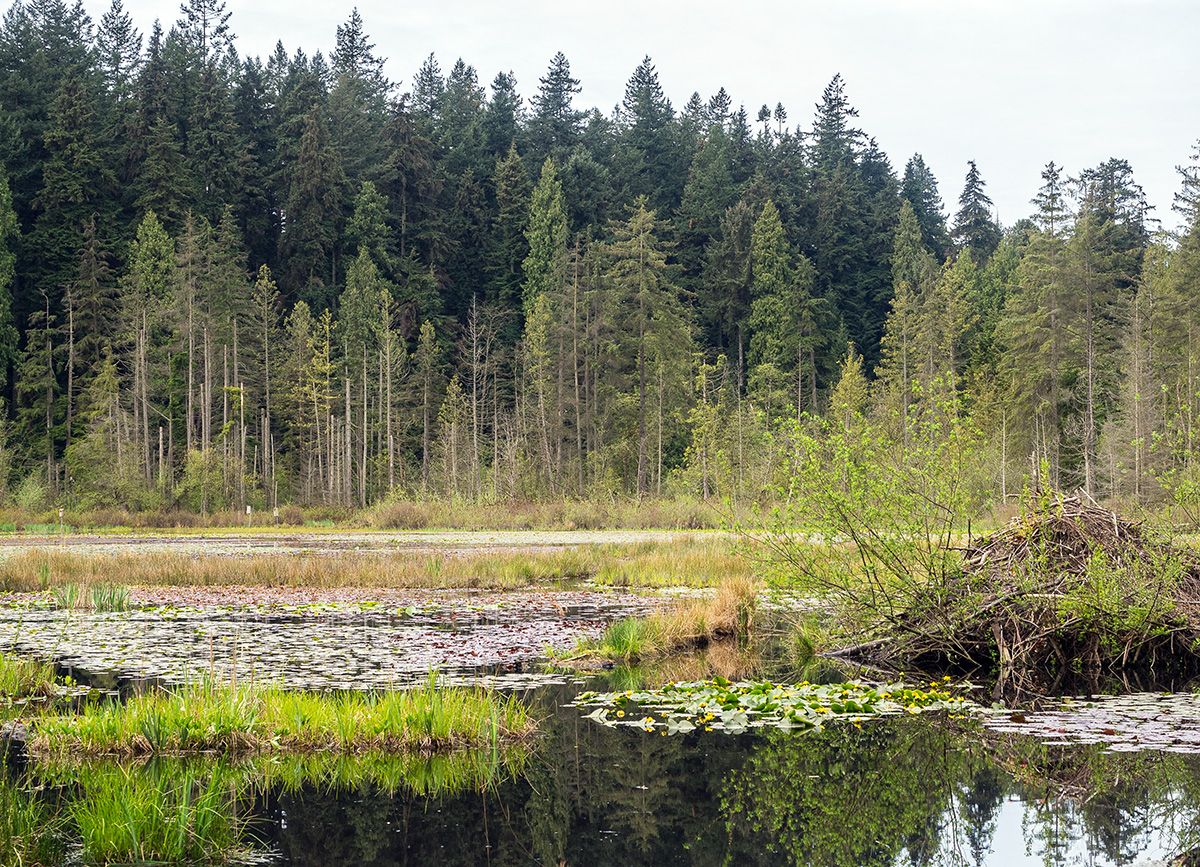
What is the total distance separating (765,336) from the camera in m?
89.6

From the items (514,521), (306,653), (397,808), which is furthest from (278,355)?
(397,808)

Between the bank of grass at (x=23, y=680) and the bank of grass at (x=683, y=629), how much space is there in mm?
6062

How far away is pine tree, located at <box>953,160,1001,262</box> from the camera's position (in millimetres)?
114875

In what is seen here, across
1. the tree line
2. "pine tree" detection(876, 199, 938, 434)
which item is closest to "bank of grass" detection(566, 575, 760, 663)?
the tree line

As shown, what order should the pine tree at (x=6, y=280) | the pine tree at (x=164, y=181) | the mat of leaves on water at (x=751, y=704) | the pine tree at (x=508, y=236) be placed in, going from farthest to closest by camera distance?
the pine tree at (x=508, y=236) → the pine tree at (x=164, y=181) → the pine tree at (x=6, y=280) → the mat of leaves on water at (x=751, y=704)

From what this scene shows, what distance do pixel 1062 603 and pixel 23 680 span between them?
11.5 m

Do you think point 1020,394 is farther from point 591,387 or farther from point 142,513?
point 142,513

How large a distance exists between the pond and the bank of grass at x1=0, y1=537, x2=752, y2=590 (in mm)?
10540

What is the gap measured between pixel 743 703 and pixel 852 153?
107 m

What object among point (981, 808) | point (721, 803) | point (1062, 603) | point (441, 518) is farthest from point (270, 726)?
point (441, 518)

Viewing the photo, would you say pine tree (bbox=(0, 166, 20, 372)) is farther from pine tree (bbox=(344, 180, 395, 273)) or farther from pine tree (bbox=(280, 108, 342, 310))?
pine tree (bbox=(344, 180, 395, 273))

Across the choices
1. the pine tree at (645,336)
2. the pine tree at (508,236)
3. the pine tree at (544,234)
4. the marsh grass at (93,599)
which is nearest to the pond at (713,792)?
the marsh grass at (93,599)

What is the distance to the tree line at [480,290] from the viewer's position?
6081 cm

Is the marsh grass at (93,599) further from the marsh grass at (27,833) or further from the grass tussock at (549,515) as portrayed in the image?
the grass tussock at (549,515)
